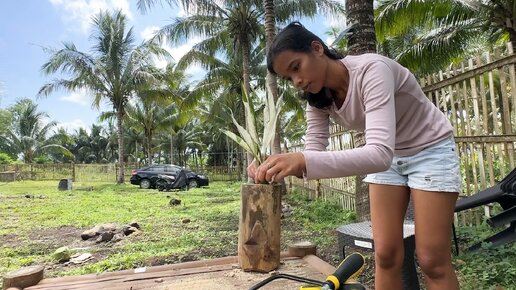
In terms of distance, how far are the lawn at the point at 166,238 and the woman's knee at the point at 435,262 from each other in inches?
66.8

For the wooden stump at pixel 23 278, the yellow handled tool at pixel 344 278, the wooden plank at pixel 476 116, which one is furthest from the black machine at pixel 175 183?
the yellow handled tool at pixel 344 278

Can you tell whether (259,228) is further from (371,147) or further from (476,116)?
(476,116)

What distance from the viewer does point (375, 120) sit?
123 cm

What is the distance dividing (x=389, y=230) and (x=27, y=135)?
134 feet

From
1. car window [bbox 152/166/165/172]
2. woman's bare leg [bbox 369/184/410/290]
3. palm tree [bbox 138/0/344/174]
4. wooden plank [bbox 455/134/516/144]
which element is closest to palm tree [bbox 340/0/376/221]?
wooden plank [bbox 455/134/516/144]

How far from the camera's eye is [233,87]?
20.0 metres

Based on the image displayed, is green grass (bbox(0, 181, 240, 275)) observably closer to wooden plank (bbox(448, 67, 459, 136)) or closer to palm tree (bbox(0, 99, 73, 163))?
wooden plank (bbox(448, 67, 459, 136))

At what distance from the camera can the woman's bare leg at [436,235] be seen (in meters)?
1.50

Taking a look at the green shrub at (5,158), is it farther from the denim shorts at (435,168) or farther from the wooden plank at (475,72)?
the denim shorts at (435,168)

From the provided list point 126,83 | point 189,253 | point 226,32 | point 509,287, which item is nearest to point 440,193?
point 509,287

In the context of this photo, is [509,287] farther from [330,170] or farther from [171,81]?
[171,81]

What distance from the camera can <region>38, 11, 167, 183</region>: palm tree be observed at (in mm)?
20328

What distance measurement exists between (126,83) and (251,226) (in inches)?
783

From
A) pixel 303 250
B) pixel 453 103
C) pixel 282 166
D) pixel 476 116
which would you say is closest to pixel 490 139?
pixel 476 116
